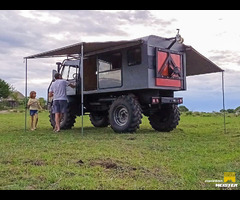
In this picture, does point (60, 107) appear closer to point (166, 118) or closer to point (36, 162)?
point (166, 118)

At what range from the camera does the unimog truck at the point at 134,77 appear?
868cm

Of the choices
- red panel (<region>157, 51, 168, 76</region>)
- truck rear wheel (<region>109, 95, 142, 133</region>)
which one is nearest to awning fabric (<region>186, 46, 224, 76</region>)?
red panel (<region>157, 51, 168, 76</region>)

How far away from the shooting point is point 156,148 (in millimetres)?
6035

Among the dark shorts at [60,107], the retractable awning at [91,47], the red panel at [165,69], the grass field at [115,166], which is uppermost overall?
the retractable awning at [91,47]

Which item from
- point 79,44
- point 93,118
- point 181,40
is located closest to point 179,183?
point 79,44

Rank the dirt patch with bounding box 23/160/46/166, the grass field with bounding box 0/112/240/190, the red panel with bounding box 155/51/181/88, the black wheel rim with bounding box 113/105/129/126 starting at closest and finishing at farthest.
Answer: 1. the grass field with bounding box 0/112/240/190
2. the dirt patch with bounding box 23/160/46/166
3. the red panel with bounding box 155/51/181/88
4. the black wheel rim with bounding box 113/105/129/126

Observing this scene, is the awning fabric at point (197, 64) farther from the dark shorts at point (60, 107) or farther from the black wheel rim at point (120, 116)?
the dark shorts at point (60, 107)

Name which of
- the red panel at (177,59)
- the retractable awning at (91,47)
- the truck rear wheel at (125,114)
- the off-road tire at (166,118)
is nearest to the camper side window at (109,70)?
the retractable awning at (91,47)

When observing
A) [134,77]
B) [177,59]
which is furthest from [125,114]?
[177,59]

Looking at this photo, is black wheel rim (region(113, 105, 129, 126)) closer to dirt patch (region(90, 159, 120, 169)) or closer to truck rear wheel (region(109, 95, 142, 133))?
truck rear wheel (region(109, 95, 142, 133))

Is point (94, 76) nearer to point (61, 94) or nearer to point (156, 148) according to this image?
point (61, 94)

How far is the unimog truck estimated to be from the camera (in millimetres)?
8680

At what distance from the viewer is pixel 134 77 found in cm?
886
